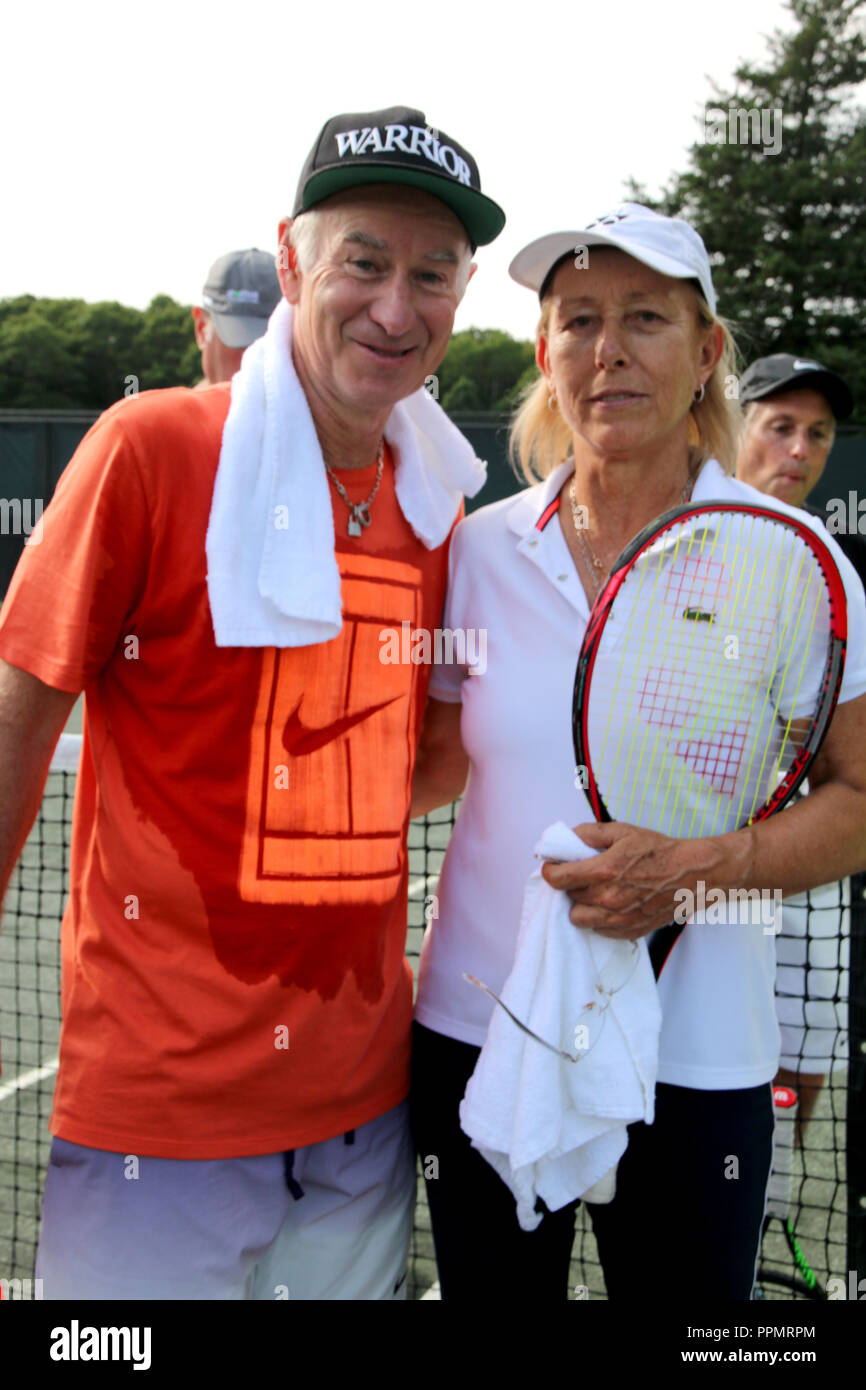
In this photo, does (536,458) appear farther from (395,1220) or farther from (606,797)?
(395,1220)

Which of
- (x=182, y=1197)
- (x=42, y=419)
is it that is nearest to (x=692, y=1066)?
(x=182, y=1197)

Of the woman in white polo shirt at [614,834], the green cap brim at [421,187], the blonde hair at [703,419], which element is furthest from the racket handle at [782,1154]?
the green cap brim at [421,187]

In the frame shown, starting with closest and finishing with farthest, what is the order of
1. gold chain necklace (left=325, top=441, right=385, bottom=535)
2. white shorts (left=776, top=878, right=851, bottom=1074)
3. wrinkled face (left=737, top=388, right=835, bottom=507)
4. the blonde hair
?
gold chain necklace (left=325, top=441, right=385, bottom=535)
the blonde hair
white shorts (left=776, top=878, right=851, bottom=1074)
wrinkled face (left=737, top=388, right=835, bottom=507)

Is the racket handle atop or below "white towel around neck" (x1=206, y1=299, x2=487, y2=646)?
below

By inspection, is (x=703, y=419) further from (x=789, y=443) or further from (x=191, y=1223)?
(x=789, y=443)

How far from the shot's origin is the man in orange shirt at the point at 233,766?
1878mm

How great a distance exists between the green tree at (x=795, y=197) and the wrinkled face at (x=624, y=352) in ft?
91.5

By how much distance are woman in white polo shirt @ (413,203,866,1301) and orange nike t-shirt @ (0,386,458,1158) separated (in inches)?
8.9

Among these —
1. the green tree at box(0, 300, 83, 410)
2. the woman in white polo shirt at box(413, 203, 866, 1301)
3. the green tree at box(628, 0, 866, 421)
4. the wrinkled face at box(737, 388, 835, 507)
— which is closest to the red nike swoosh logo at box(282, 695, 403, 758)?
the woman in white polo shirt at box(413, 203, 866, 1301)

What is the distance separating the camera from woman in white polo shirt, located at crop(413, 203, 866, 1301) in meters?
2.02

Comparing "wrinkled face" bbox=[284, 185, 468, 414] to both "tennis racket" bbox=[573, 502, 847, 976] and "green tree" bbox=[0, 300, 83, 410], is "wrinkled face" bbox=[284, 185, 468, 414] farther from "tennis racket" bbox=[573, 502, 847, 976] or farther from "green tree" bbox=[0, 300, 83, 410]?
"green tree" bbox=[0, 300, 83, 410]

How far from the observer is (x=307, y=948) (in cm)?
198

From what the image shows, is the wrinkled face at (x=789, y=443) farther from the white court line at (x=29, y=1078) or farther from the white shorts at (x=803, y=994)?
the white court line at (x=29, y=1078)

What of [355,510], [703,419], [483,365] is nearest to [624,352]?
[703,419]
